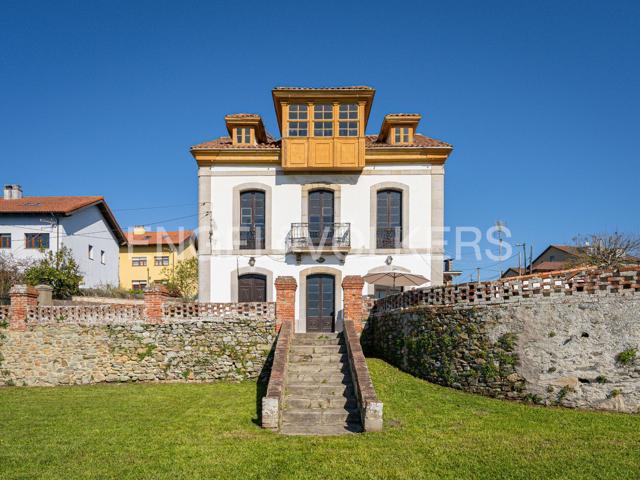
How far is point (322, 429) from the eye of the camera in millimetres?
9023

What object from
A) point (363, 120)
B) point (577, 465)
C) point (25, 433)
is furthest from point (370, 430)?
point (363, 120)

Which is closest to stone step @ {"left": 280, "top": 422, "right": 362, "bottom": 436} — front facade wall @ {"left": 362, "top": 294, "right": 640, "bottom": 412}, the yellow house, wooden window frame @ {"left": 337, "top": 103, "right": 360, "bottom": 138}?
front facade wall @ {"left": 362, "top": 294, "right": 640, "bottom": 412}

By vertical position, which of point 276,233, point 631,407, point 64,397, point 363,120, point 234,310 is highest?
point 363,120

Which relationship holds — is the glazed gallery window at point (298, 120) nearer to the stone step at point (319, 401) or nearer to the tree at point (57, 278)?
the stone step at point (319, 401)

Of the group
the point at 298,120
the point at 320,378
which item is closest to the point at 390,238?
the point at 298,120

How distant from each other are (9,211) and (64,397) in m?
21.3

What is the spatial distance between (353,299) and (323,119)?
672 cm

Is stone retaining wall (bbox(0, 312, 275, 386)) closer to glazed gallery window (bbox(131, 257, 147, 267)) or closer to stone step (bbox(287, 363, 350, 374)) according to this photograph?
stone step (bbox(287, 363, 350, 374))

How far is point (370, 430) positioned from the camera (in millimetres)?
8672

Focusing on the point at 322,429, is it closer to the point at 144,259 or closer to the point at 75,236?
the point at 75,236

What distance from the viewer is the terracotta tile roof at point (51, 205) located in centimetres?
2908

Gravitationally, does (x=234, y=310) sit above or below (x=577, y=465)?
above

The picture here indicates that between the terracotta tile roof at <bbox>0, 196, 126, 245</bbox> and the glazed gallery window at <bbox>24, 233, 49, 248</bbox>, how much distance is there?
1252 mm

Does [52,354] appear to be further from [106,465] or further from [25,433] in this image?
[106,465]
